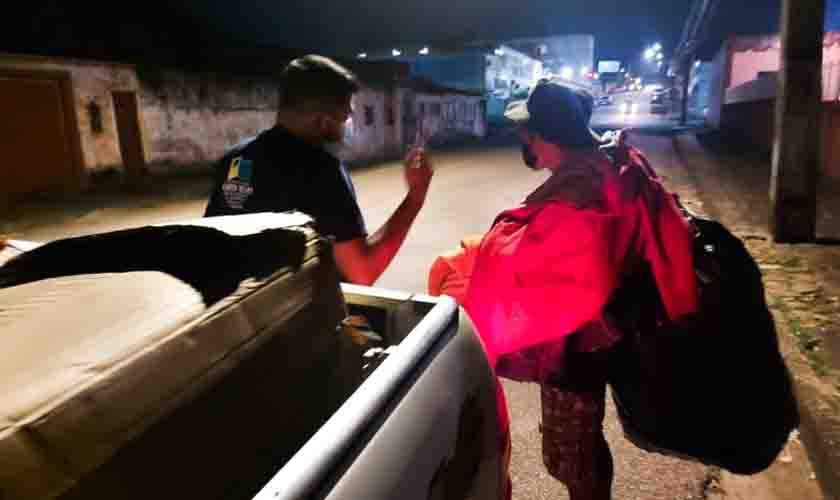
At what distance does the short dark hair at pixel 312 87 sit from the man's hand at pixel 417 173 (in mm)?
369

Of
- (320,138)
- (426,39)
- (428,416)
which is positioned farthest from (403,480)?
(426,39)

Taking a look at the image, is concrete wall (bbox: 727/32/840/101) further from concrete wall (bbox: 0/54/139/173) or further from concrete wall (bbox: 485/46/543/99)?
concrete wall (bbox: 0/54/139/173)

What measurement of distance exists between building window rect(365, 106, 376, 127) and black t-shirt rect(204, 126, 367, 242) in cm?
2134

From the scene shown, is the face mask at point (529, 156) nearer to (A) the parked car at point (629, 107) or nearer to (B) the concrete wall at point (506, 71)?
(B) the concrete wall at point (506, 71)

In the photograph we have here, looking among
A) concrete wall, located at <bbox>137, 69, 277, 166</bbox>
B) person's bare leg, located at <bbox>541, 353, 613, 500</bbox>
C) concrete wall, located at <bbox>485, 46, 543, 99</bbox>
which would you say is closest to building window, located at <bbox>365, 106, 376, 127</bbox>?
concrete wall, located at <bbox>137, 69, 277, 166</bbox>

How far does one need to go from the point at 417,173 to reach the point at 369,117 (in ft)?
70.7

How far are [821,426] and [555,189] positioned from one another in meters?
2.31

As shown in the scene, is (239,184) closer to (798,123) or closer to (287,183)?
(287,183)

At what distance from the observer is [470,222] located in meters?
8.91

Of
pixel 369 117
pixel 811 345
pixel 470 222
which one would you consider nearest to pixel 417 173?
pixel 811 345

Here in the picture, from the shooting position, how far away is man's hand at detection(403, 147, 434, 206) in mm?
2424

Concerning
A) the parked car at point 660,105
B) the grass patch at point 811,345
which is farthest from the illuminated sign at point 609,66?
the grass patch at point 811,345

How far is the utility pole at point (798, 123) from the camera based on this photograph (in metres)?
6.21

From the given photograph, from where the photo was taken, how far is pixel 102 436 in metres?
0.82
